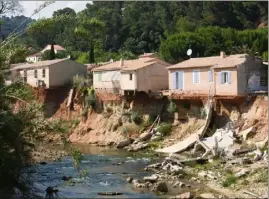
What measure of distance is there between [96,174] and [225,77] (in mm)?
12644

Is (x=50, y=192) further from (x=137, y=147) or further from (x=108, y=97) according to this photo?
(x=108, y=97)

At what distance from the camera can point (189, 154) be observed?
35.8m

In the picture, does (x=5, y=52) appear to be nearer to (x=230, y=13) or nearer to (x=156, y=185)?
(x=156, y=185)

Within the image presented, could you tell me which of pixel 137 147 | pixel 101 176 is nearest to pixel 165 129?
pixel 137 147

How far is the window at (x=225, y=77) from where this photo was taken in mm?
38312

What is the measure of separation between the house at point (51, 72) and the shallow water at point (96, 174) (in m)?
16.7

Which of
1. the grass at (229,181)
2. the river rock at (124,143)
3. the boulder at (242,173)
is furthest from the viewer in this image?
the river rock at (124,143)

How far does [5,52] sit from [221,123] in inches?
778

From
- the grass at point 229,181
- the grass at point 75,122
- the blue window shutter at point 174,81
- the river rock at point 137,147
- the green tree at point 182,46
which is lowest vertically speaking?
the grass at point 229,181

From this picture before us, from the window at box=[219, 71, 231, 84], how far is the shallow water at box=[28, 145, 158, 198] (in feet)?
26.1

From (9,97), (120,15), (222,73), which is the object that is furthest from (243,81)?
(120,15)

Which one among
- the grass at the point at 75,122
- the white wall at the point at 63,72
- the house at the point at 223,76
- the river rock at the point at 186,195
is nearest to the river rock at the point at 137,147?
the house at the point at 223,76

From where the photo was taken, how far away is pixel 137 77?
149 ft

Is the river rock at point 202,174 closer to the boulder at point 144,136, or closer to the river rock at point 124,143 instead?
the boulder at point 144,136
